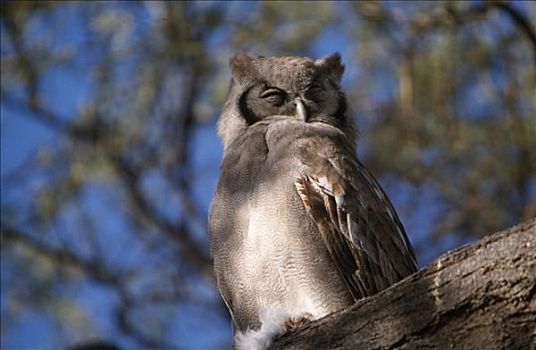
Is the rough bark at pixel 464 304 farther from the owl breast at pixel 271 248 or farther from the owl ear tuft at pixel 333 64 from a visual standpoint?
the owl ear tuft at pixel 333 64

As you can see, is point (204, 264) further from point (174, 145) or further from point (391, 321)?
point (391, 321)

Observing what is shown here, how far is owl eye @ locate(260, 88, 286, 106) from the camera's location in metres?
5.29

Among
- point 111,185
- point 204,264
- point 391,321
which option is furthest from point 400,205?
point 391,321

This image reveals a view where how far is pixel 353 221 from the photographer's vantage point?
4.37 metres

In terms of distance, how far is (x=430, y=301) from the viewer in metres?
3.08

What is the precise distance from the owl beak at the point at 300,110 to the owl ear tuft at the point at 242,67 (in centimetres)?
40

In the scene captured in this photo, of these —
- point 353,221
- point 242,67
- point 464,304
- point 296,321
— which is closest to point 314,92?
point 242,67

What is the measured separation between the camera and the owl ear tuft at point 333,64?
Result: 18.2 ft

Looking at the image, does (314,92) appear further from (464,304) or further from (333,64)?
(464,304)

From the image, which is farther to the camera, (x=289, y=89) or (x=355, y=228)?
(x=289, y=89)

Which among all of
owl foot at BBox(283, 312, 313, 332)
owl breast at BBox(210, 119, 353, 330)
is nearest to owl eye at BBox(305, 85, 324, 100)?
owl breast at BBox(210, 119, 353, 330)

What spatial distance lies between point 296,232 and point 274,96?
1.25 meters

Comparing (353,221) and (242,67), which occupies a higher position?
(242,67)

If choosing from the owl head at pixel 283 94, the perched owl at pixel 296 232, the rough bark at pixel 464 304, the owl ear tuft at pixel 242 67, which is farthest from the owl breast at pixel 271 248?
the owl ear tuft at pixel 242 67
